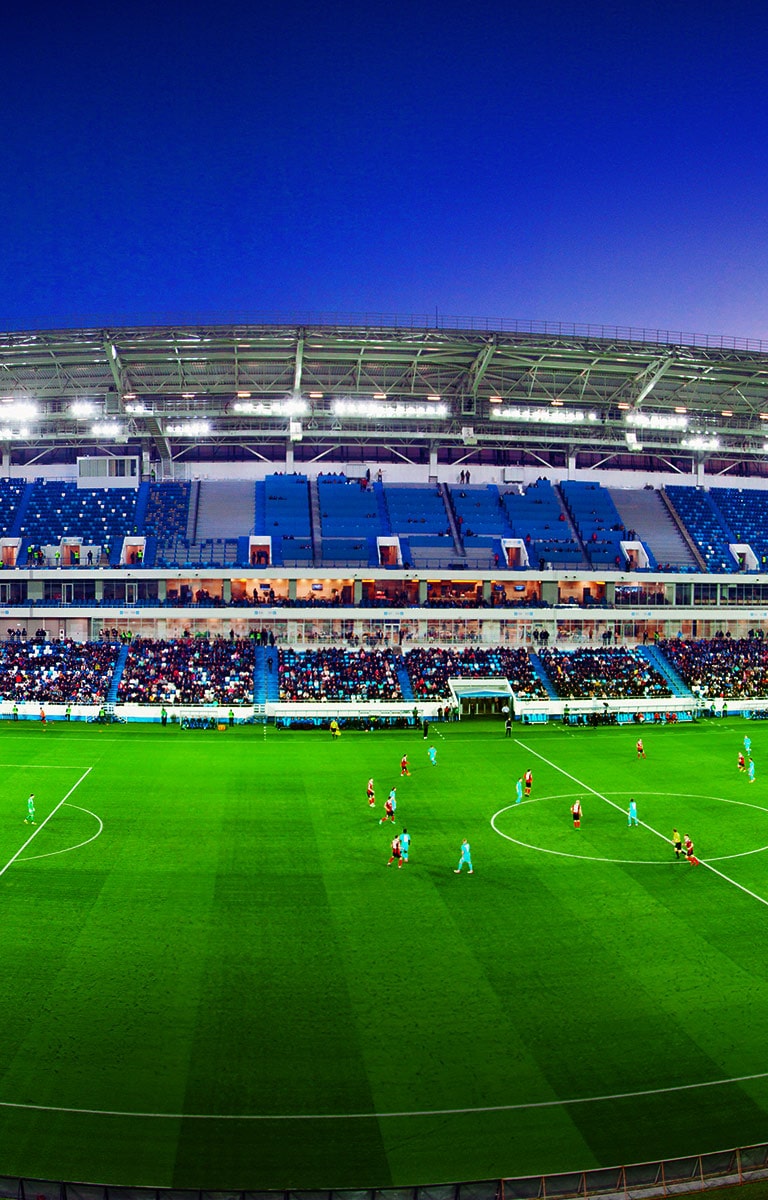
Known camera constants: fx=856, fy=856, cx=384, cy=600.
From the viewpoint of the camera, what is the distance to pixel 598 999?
60.0 ft

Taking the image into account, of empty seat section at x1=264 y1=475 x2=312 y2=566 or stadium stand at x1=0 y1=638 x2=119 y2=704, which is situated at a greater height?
empty seat section at x1=264 y1=475 x2=312 y2=566

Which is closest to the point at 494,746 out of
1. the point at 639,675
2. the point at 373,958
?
the point at 639,675

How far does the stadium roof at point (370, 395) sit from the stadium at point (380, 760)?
37 cm

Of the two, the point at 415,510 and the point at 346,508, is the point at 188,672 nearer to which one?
the point at 346,508

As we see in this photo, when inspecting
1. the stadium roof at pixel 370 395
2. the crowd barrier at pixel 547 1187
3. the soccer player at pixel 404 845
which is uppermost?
the stadium roof at pixel 370 395

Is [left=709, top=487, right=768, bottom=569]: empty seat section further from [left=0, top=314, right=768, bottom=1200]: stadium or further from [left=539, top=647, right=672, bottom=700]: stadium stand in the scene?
[left=539, top=647, right=672, bottom=700]: stadium stand

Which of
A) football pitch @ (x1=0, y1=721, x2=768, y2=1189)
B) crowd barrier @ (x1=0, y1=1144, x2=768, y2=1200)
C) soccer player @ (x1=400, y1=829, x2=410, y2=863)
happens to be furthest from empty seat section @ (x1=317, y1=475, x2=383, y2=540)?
crowd barrier @ (x1=0, y1=1144, x2=768, y2=1200)

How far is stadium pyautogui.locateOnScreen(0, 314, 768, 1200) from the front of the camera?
14.6 metres

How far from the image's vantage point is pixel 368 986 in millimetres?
18781

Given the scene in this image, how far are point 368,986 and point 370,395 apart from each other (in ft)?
192

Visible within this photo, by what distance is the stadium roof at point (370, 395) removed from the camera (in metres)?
63.6

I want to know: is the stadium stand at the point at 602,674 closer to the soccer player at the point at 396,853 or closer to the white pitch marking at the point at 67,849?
the soccer player at the point at 396,853

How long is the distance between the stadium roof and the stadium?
37cm

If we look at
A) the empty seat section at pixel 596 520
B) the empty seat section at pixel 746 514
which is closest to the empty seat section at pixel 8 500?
the empty seat section at pixel 596 520
